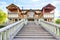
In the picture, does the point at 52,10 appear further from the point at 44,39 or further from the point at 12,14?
the point at 44,39

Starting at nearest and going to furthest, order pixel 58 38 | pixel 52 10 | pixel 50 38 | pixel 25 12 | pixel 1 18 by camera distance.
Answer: pixel 58 38 < pixel 50 38 < pixel 52 10 < pixel 25 12 < pixel 1 18

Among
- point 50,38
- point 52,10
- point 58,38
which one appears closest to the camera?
point 58,38

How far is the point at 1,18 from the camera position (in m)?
62.0

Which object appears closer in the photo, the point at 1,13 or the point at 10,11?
the point at 10,11

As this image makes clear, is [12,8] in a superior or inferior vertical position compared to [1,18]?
superior

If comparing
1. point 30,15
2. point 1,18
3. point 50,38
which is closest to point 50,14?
point 30,15

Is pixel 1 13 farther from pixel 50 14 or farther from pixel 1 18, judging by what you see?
pixel 50 14

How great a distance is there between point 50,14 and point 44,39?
88.6ft

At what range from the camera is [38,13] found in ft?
135

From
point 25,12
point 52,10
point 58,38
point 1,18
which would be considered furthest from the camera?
point 1,18

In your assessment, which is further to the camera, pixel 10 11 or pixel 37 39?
pixel 10 11

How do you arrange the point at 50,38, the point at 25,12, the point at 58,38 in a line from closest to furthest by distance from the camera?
the point at 58,38, the point at 50,38, the point at 25,12

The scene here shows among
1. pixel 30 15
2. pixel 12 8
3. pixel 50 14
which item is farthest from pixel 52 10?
pixel 12 8

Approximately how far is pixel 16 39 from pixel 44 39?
139cm
